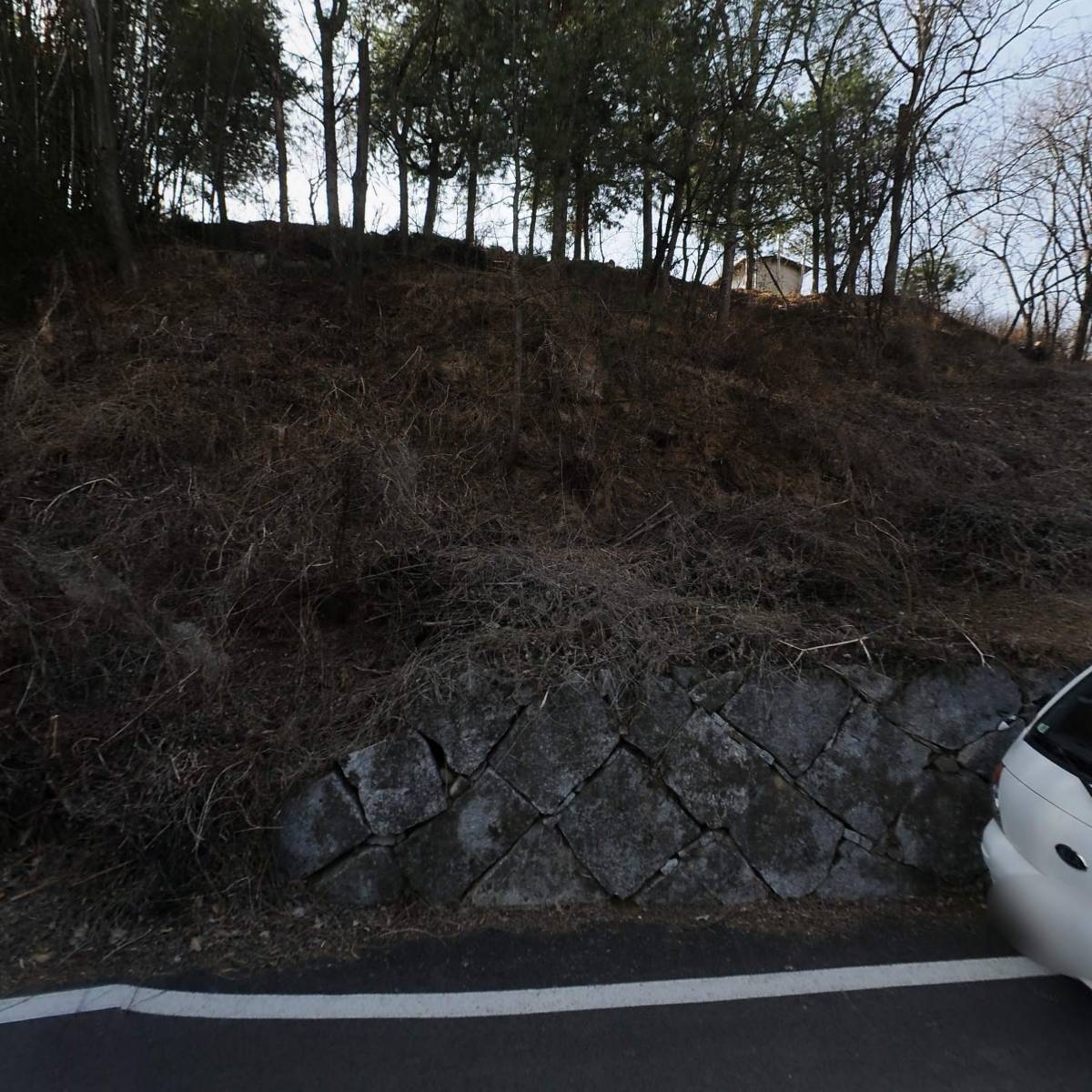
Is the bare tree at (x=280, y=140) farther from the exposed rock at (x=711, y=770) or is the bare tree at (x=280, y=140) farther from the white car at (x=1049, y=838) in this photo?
the white car at (x=1049, y=838)

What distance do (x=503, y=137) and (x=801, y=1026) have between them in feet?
25.6

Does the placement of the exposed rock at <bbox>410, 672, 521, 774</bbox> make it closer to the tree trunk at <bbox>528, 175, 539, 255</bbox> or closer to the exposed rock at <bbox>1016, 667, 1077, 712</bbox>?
the exposed rock at <bbox>1016, 667, 1077, 712</bbox>

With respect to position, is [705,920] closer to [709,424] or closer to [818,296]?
[709,424]

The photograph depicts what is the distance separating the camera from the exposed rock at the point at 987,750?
4.26 metres

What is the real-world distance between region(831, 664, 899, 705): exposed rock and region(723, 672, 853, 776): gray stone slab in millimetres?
63

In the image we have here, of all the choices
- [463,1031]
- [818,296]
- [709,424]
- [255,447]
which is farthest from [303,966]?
[818,296]

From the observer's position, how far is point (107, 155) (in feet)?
26.3

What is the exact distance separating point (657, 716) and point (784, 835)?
0.88m

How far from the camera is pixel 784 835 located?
13.3 ft

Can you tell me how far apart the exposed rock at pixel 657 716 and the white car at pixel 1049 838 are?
1.49 m

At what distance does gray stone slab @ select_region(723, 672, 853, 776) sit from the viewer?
420 centimetres

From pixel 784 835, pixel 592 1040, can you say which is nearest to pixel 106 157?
pixel 784 835

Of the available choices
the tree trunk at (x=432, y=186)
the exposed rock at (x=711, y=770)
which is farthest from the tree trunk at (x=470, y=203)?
the exposed rock at (x=711, y=770)

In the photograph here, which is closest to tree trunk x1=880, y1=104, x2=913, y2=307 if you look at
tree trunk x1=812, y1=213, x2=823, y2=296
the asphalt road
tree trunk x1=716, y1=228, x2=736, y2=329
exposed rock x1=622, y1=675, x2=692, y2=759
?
tree trunk x1=812, y1=213, x2=823, y2=296
